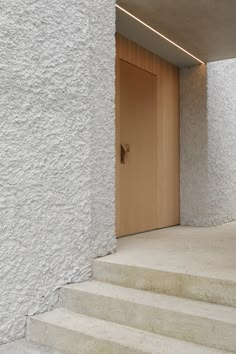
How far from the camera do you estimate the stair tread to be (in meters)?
2.91

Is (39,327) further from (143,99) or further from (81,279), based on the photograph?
(143,99)

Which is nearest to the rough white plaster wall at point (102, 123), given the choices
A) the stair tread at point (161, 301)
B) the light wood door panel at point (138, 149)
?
the stair tread at point (161, 301)

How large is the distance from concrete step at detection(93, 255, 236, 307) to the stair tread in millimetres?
45

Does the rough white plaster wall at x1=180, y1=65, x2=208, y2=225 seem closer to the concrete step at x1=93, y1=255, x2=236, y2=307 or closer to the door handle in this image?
the door handle

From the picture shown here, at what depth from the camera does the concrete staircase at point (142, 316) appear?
2.81m

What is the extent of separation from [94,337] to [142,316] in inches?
15.7

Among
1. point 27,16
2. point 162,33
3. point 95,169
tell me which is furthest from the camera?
point 162,33

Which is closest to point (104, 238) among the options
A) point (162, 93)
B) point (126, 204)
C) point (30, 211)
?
point (30, 211)

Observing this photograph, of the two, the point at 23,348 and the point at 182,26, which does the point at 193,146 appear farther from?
the point at 23,348

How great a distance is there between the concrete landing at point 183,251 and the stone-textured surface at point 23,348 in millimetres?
1003

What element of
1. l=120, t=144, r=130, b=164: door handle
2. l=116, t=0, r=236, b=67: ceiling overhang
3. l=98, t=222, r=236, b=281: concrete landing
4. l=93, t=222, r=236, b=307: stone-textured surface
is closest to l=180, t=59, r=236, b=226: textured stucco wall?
l=116, t=0, r=236, b=67: ceiling overhang

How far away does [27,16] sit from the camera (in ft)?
11.3

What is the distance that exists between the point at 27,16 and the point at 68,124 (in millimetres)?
977

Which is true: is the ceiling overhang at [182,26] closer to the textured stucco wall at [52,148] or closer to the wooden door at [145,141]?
the wooden door at [145,141]
